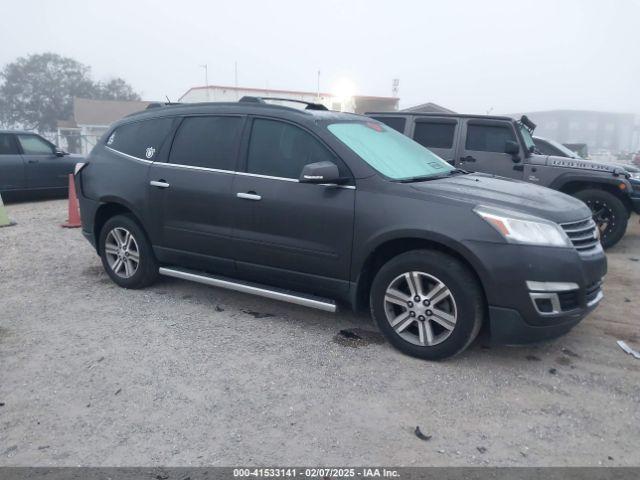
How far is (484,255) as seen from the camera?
342cm

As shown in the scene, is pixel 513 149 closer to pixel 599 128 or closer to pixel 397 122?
pixel 397 122

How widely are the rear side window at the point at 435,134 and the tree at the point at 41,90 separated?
54072mm

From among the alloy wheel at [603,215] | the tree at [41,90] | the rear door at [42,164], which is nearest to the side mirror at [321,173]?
the alloy wheel at [603,215]

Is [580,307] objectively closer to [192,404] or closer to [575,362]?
[575,362]

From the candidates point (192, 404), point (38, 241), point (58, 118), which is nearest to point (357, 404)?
point (192, 404)

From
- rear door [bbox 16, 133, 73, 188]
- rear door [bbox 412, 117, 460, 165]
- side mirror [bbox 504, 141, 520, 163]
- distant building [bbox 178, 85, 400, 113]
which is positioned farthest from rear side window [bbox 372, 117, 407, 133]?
distant building [bbox 178, 85, 400, 113]

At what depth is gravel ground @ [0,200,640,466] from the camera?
2729 mm

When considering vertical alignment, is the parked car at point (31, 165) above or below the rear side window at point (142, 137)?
below

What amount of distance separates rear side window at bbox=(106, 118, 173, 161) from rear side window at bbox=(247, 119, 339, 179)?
43.3 inches

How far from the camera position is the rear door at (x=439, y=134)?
797 cm

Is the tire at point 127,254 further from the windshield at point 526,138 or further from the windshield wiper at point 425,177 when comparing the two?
the windshield at point 526,138

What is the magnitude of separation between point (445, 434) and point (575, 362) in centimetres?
145

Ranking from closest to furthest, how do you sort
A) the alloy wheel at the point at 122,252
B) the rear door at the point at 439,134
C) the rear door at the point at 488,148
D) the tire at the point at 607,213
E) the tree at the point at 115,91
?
the alloy wheel at the point at 122,252 < the tire at the point at 607,213 < the rear door at the point at 488,148 < the rear door at the point at 439,134 < the tree at the point at 115,91

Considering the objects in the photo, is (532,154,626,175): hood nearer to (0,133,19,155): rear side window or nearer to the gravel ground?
the gravel ground
